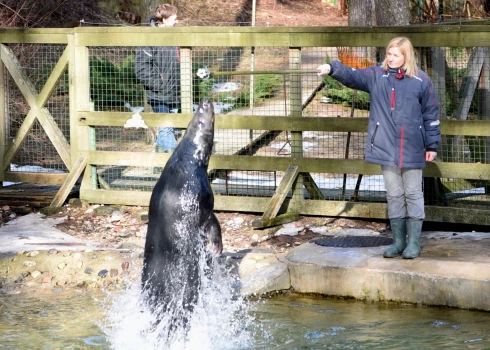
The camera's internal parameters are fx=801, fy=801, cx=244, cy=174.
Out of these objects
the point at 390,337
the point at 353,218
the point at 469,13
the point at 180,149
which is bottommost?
the point at 390,337

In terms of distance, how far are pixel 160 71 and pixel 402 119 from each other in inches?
146

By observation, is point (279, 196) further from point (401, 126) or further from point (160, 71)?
point (401, 126)

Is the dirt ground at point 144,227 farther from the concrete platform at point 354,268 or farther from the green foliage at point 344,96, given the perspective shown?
the green foliage at point 344,96

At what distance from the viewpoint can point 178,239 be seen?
17.3 ft

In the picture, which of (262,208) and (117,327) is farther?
(262,208)

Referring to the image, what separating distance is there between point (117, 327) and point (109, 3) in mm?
16491

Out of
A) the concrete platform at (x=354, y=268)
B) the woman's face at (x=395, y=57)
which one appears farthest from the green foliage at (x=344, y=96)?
the woman's face at (x=395, y=57)

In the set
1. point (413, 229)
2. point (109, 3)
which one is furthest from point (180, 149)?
point (109, 3)

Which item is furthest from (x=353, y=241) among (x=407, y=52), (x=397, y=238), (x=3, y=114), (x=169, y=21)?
(x=3, y=114)

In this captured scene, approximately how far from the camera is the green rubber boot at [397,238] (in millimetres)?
6797

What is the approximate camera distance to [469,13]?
61.1 ft

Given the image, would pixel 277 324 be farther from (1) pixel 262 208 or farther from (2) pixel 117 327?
(1) pixel 262 208

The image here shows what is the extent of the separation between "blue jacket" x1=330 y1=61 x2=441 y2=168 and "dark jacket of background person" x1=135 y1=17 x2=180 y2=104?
3114 millimetres

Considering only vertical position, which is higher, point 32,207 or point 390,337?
point 32,207
